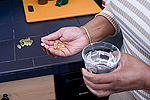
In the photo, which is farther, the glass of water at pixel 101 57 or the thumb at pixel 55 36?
the thumb at pixel 55 36

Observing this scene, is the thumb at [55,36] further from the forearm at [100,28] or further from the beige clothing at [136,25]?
the beige clothing at [136,25]

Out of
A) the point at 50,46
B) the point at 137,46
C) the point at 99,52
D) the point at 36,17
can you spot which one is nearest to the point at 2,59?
the point at 50,46

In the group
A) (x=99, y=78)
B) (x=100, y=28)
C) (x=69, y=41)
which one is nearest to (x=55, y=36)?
(x=69, y=41)

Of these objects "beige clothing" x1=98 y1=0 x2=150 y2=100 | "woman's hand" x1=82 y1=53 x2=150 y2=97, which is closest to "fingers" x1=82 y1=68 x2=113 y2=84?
"woman's hand" x1=82 y1=53 x2=150 y2=97

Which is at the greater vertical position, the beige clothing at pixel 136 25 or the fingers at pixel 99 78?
the beige clothing at pixel 136 25

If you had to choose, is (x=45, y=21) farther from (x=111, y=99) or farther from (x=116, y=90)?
(x=116, y=90)

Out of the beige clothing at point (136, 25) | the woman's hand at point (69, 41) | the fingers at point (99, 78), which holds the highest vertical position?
the beige clothing at point (136, 25)

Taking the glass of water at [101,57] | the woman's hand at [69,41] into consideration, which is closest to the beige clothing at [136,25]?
the glass of water at [101,57]
